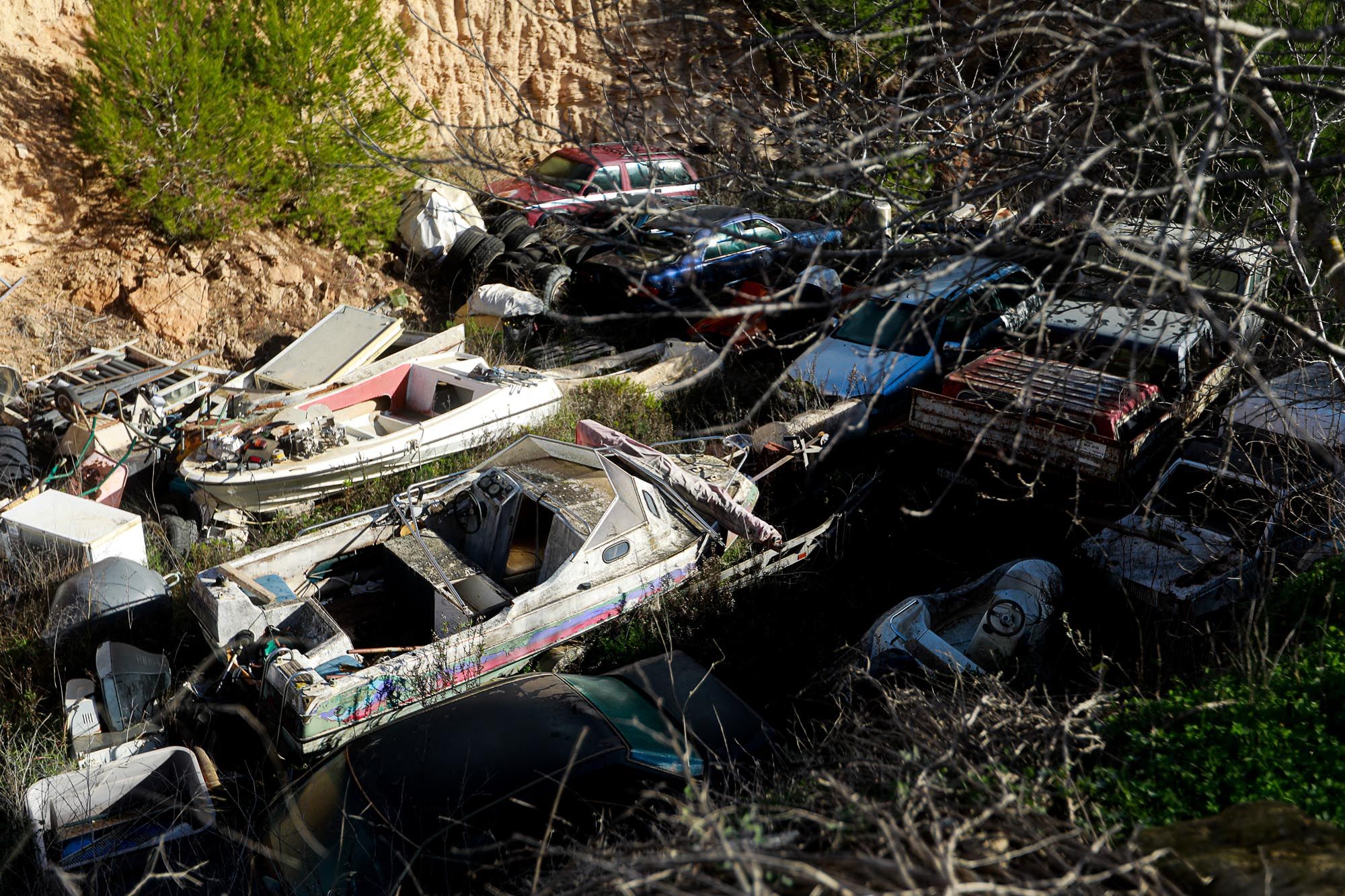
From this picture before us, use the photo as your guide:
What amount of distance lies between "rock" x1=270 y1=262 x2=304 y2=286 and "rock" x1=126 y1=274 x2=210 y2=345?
928 mm

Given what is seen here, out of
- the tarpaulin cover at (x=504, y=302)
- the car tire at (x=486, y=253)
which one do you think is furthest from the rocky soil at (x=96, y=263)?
the tarpaulin cover at (x=504, y=302)

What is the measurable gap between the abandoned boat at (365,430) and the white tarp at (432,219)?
4.25 m

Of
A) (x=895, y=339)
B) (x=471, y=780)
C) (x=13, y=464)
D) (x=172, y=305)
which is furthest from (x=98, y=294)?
(x=471, y=780)

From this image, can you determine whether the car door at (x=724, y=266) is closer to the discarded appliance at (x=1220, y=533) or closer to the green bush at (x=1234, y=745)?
the discarded appliance at (x=1220, y=533)

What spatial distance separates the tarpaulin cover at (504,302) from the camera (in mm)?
11891

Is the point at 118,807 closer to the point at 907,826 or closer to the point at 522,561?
the point at 522,561

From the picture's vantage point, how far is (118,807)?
17.7 feet

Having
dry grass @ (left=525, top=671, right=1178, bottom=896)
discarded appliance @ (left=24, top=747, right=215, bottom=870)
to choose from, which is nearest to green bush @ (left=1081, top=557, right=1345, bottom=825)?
dry grass @ (left=525, top=671, right=1178, bottom=896)

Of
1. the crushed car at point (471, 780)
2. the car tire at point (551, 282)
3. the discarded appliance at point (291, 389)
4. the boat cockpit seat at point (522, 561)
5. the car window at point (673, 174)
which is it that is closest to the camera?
the crushed car at point (471, 780)

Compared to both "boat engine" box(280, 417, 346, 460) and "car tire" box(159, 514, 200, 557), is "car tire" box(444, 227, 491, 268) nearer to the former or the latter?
"boat engine" box(280, 417, 346, 460)

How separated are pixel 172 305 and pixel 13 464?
4158 millimetres

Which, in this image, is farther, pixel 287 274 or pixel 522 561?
pixel 287 274

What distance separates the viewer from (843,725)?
180 inches

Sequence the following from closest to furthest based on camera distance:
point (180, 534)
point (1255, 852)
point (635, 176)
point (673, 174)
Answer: point (1255, 852) → point (180, 534) → point (673, 174) → point (635, 176)
